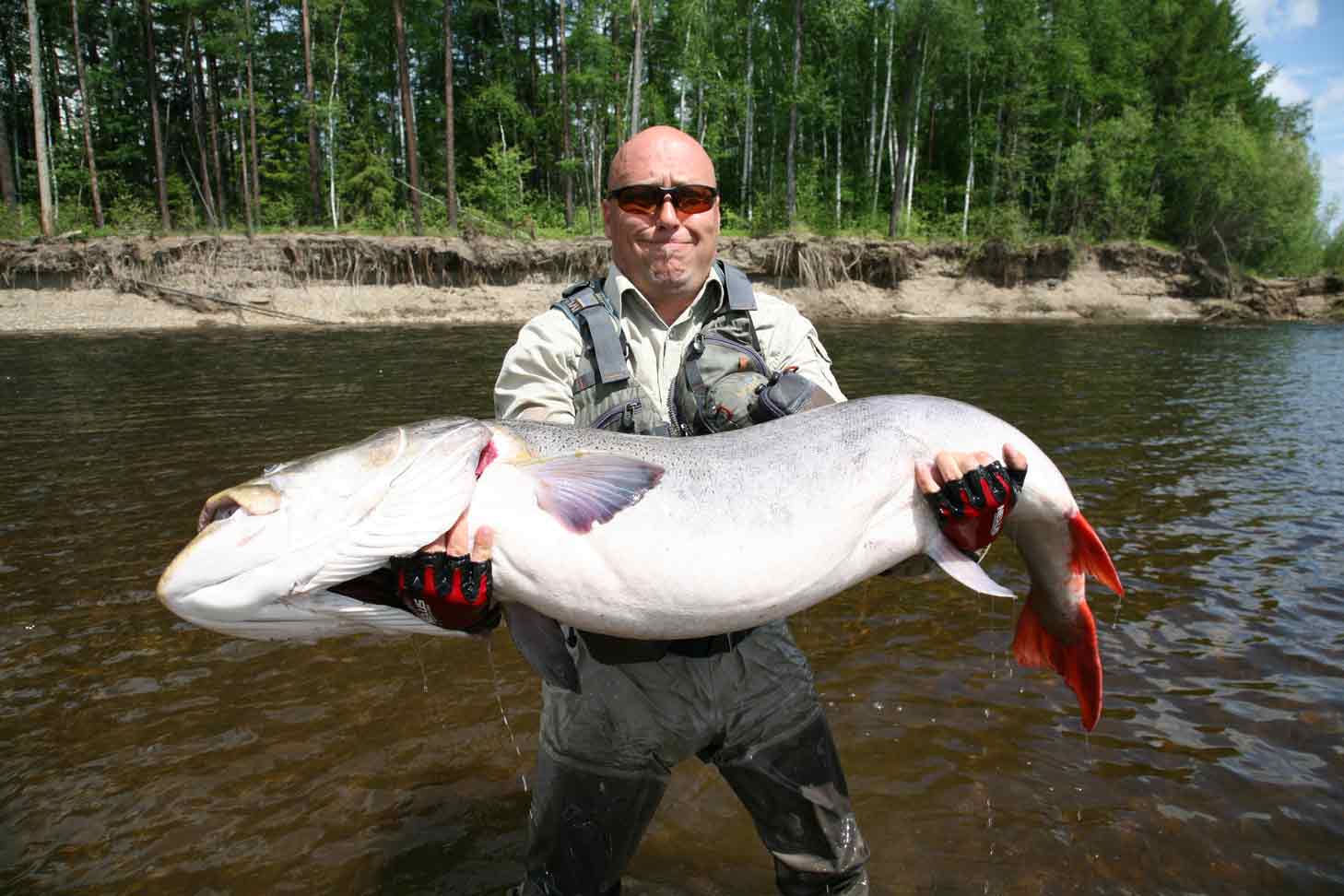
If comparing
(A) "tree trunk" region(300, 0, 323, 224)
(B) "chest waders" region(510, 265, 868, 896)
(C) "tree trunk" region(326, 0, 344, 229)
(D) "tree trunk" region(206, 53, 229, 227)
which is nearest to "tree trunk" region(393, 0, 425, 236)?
(C) "tree trunk" region(326, 0, 344, 229)

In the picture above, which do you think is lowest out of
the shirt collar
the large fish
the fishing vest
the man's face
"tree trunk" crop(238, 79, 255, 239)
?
the large fish

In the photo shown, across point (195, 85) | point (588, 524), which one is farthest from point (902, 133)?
point (588, 524)

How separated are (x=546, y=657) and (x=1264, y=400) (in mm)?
16088

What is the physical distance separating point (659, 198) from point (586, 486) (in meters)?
1.25

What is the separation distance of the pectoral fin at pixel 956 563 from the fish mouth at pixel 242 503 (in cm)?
215

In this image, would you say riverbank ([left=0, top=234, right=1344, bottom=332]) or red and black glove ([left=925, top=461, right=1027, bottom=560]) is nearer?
red and black glove ([left=925, top=461, right=1027, bottom=560])

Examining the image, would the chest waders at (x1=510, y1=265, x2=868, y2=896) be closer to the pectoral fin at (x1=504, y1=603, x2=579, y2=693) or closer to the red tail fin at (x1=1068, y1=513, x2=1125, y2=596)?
the pectoral fin at (x1=504, y1=603, x2=579, y2=693)

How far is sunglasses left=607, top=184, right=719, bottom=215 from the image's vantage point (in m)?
2.88

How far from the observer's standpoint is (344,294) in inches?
1134

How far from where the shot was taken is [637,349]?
301cm

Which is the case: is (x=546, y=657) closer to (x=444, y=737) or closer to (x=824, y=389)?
(x=824, y=389)

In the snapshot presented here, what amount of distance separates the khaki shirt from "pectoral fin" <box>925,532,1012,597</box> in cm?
71

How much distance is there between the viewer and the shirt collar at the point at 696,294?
→ 298 centimetres

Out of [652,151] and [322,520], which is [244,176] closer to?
[652,151]
